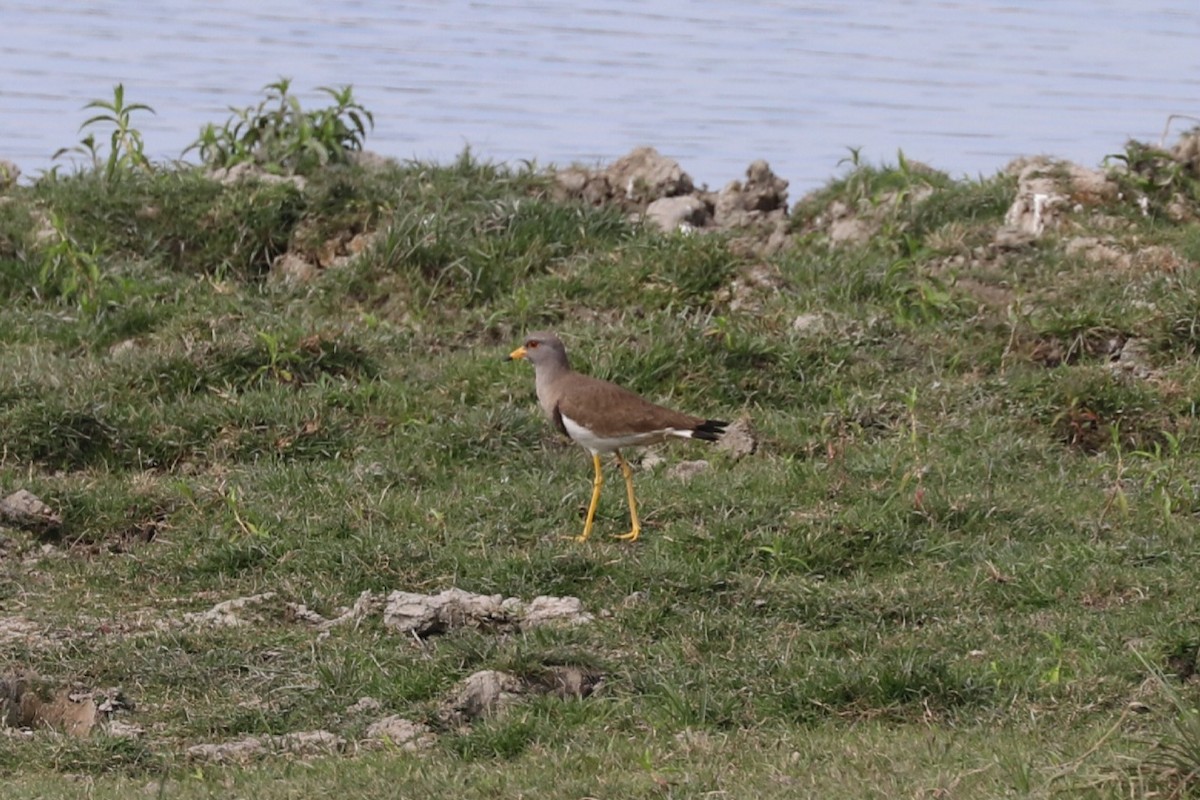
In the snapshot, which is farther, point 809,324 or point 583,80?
point 583,80

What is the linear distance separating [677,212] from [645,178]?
0.54m

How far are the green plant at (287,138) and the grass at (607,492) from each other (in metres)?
0.41

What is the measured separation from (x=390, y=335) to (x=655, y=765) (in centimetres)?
477

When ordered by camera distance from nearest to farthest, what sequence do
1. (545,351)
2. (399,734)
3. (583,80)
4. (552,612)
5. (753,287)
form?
(399,734) → (552,612) → (545,351) → (753,287) → (583,80)

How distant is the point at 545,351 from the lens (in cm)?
816

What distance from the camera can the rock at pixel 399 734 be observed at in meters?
5.66

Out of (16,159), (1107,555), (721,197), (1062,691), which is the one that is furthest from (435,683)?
(16,159)

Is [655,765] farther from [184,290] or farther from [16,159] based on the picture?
[16,159]

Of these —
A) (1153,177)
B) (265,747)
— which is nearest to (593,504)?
(265,747)

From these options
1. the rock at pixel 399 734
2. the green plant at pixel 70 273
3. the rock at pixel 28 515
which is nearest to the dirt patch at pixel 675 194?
the green plant at pixel 70 273

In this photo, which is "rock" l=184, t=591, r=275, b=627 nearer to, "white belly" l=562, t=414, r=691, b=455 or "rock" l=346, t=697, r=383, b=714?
"rock" l=346, t=697, r=383, b=714

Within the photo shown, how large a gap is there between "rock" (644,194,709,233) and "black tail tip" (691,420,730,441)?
3.72 meters

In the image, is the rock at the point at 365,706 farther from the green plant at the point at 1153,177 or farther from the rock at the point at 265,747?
the green plant at the point at 1153,177

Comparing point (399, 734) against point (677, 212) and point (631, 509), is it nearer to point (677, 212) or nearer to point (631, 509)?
point (631, 509)
